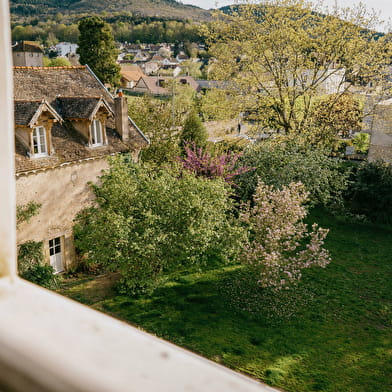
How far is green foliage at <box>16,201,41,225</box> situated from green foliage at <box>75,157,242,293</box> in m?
1.96

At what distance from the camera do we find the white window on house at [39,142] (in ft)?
47.0

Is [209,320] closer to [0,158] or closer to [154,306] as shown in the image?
[154,306]

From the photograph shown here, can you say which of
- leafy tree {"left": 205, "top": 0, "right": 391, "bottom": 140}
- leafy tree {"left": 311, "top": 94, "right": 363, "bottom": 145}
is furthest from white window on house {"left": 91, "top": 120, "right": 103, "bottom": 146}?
leafy tree {"left": 311, "top": 94, "right": 363, "bottom": 145}

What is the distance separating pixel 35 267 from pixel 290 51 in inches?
689

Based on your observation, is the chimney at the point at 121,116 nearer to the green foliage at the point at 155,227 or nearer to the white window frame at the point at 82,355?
the green foliage at the point at 155,227

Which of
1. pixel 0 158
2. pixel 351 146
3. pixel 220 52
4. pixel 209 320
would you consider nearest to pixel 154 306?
pixel 209 320

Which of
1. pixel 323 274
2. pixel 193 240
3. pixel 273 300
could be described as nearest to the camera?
pixel 193 240

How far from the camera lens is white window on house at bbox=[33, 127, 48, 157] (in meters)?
14.3

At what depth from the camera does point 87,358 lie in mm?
587

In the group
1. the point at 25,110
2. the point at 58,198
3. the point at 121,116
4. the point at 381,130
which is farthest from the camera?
the point at 381,130

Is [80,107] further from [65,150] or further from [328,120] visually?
[328,120]

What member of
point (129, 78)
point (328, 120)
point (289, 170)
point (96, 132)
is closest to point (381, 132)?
point (328, 120)

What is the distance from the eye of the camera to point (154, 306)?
13.6m

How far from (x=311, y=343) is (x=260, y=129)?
15.5 meters
